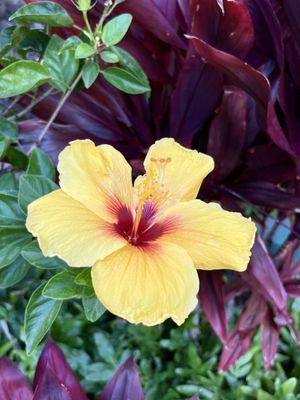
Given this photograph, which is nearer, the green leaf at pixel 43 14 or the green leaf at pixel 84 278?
the green leaf at pixel 84 278

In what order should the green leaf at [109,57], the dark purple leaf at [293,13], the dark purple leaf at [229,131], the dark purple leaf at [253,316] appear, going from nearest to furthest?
the green leaf at [109,57], the dark purple leaf at [293,13], the dark purple leaf at [229,131], the dark purple leaf at [253,316]

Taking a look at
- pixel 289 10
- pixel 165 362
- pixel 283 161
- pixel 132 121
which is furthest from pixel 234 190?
pixel 165 362

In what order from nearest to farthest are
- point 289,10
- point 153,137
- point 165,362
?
point 289,10, point 153,137, point 165,362

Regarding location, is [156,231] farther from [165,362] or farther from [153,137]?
[165,362]

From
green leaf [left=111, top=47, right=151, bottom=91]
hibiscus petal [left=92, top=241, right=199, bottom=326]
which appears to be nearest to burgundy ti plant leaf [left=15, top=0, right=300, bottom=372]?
green leaf [left=111, top=47, right=151, bottom=91]

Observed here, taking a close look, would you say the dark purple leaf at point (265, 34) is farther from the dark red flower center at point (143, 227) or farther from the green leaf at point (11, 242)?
the green leaf at point (11, 242)

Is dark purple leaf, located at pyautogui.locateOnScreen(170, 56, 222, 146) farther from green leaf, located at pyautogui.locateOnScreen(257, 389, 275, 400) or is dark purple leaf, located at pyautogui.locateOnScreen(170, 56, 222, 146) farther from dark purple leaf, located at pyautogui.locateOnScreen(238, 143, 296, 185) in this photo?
green leaf, located at pyautogui.locateOnScreen(257, 389, 275, 400)

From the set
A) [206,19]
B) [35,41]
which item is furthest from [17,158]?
[206,19]

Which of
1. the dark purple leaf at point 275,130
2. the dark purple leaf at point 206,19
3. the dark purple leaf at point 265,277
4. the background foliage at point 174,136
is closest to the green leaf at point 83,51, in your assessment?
the background foliage at point 174,136
